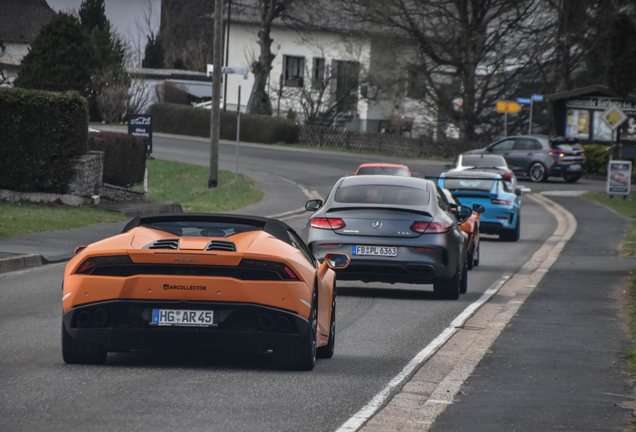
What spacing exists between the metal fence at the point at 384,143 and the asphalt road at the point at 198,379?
41.1m

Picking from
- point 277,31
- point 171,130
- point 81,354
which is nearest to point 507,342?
point 81,354

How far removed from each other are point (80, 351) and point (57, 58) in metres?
44.9

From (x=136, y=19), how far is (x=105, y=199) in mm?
58080

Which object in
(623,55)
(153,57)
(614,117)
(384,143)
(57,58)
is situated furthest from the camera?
(153,57)

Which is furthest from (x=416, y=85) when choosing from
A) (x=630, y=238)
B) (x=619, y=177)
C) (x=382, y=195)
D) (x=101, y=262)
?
(x=101, y=262)

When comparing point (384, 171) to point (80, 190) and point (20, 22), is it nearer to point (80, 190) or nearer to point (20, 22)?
point (80, 190)

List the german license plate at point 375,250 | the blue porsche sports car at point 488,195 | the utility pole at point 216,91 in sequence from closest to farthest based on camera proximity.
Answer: the german license plate at point 375,250, the blue porsche sports car at point 488,195, the utility pole at point 216,91

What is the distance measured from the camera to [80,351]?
716 cm

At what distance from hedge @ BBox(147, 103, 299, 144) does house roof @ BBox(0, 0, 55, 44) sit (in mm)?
13904

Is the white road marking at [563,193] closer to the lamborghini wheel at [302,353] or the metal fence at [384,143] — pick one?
the metal fence at [384,143]

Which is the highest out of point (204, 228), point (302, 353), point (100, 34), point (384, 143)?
point (100, 34)

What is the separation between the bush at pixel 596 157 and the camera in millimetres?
44531

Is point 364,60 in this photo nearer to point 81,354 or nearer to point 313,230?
point 313,230

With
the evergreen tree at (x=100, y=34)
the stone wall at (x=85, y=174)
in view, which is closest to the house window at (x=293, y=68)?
the evergreen tree at (x=100, y=34)
